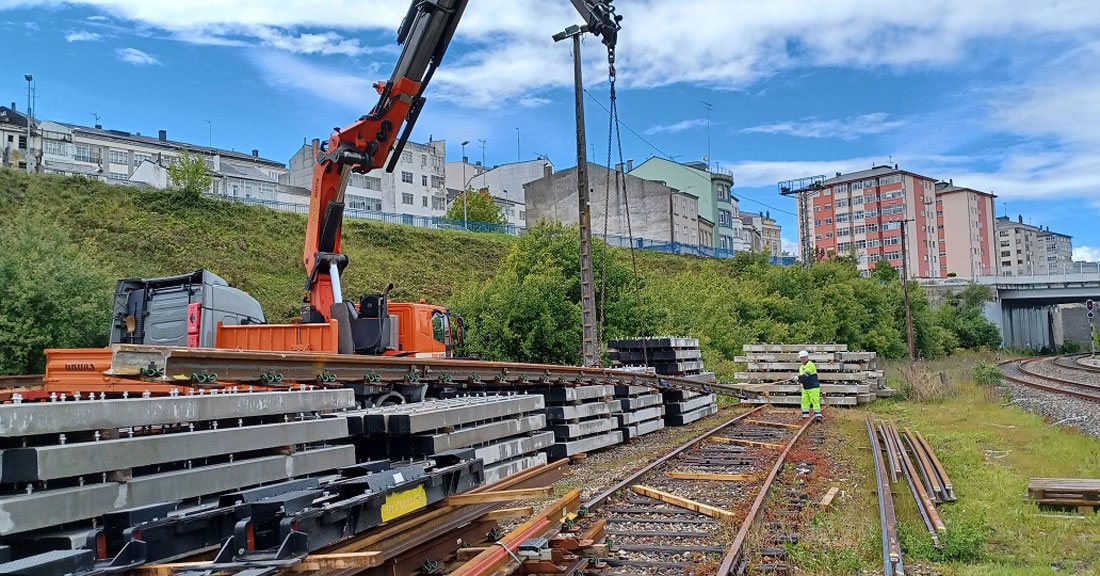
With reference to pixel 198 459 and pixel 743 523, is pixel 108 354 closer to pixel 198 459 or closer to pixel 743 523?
pixel 198 459

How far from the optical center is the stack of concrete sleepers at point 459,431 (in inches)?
250

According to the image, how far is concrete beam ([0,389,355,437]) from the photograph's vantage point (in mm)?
3758

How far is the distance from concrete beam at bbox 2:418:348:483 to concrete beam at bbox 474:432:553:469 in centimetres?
252

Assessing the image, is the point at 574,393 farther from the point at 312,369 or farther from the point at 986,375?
the point at 986,375

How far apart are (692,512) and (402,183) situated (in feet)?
226

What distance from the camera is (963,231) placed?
105938 mm

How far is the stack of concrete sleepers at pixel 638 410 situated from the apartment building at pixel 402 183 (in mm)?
57851

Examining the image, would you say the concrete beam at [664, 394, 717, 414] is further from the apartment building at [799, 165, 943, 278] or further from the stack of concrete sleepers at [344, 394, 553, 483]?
the apartment building at [799, 165, 943, 278]

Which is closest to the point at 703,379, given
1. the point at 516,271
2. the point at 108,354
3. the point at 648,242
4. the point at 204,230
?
the point at 516,271

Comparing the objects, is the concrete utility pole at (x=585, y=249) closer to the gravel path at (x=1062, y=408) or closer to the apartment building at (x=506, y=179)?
the gravel path at (x=1062, y=408)

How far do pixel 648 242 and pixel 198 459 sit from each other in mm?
58977

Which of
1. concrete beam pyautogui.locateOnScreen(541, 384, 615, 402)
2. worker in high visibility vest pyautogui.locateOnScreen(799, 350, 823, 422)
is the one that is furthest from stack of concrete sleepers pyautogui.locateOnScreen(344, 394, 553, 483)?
worker in high visibility vest pyautogui.locateOnScreen(799, 350, 823, 422)

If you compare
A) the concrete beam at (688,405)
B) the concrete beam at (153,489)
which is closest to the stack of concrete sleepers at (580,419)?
the concrete beam at (688,405)

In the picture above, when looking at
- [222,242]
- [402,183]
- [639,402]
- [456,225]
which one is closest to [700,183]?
[402,183]
